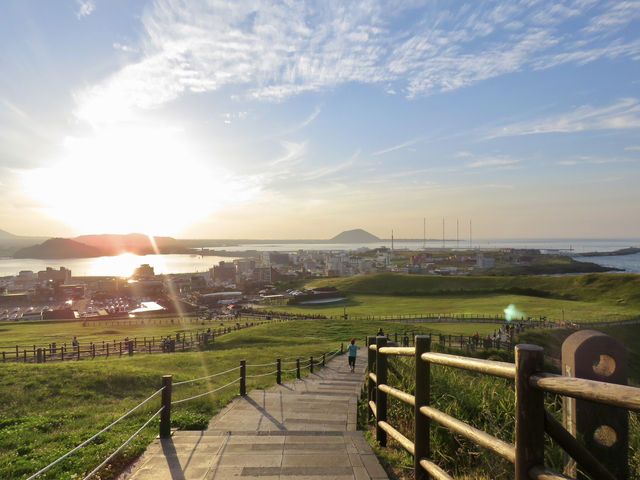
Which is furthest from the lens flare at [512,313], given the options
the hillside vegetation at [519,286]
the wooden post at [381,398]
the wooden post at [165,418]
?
the wooden post at [165,418]

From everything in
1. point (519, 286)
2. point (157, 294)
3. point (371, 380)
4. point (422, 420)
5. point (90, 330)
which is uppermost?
point (422, 420)

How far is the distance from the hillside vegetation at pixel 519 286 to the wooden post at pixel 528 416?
7772 centimetres

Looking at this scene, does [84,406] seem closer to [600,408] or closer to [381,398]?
[381,398]

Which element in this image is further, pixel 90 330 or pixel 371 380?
pixel 90 330

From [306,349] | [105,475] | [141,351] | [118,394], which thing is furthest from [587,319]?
[105,475]

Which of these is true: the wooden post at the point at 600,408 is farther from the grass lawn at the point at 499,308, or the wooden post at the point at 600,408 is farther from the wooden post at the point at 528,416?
the grass lawn at the point at 499,308

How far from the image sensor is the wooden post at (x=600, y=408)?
8.27ft

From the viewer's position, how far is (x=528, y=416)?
7.60 feet

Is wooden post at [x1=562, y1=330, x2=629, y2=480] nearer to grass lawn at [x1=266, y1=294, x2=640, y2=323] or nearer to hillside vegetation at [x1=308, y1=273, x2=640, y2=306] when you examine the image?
grass lawn at [x1=266, y1=294, x2=640, y2=323]

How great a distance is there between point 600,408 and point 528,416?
756mm

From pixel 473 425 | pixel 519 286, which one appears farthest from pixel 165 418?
pixel 519 286

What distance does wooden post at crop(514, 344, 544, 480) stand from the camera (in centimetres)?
230

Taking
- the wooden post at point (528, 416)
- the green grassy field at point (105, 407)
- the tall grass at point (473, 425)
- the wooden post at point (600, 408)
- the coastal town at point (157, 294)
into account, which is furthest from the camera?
the coastal town at point (157, 294)

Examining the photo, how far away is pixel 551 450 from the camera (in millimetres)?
3805
